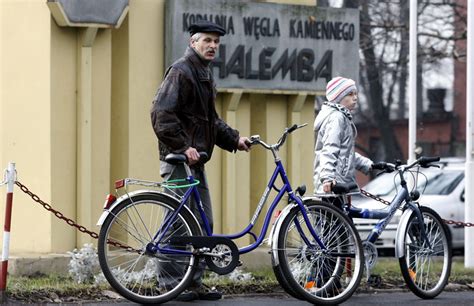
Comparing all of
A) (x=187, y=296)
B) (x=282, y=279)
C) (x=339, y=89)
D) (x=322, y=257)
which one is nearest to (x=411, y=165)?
(x=339, y=89)

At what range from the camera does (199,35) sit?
10.5 meters

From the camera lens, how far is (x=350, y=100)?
11.0 meters

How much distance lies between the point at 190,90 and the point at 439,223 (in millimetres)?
2483

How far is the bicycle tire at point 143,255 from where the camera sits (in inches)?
382

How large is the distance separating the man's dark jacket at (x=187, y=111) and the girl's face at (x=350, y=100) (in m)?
0.91

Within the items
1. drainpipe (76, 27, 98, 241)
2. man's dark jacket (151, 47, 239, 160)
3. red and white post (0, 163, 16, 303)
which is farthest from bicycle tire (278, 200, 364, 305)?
drainpipe (76, 27, 98, 241)

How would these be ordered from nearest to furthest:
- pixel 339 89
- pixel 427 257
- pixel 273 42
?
pixel 339 89 → pixel 427 257 → pixel 273 42

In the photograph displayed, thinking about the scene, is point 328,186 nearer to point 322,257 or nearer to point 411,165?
point 322,257

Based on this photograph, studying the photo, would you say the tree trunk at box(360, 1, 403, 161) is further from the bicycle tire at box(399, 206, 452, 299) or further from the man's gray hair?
the man's gray hair

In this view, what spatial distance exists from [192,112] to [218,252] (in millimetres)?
1104

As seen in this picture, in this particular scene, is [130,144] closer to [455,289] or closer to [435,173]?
[455,289]

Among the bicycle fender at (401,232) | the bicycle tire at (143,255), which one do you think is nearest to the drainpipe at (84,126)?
the bicycle tire at (143,255)

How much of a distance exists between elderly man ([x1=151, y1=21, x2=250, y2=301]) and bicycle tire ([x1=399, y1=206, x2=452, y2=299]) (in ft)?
5.04

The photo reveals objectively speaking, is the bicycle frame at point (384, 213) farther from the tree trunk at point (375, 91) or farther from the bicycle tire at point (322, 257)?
the tree trunk at point (375, 91)
